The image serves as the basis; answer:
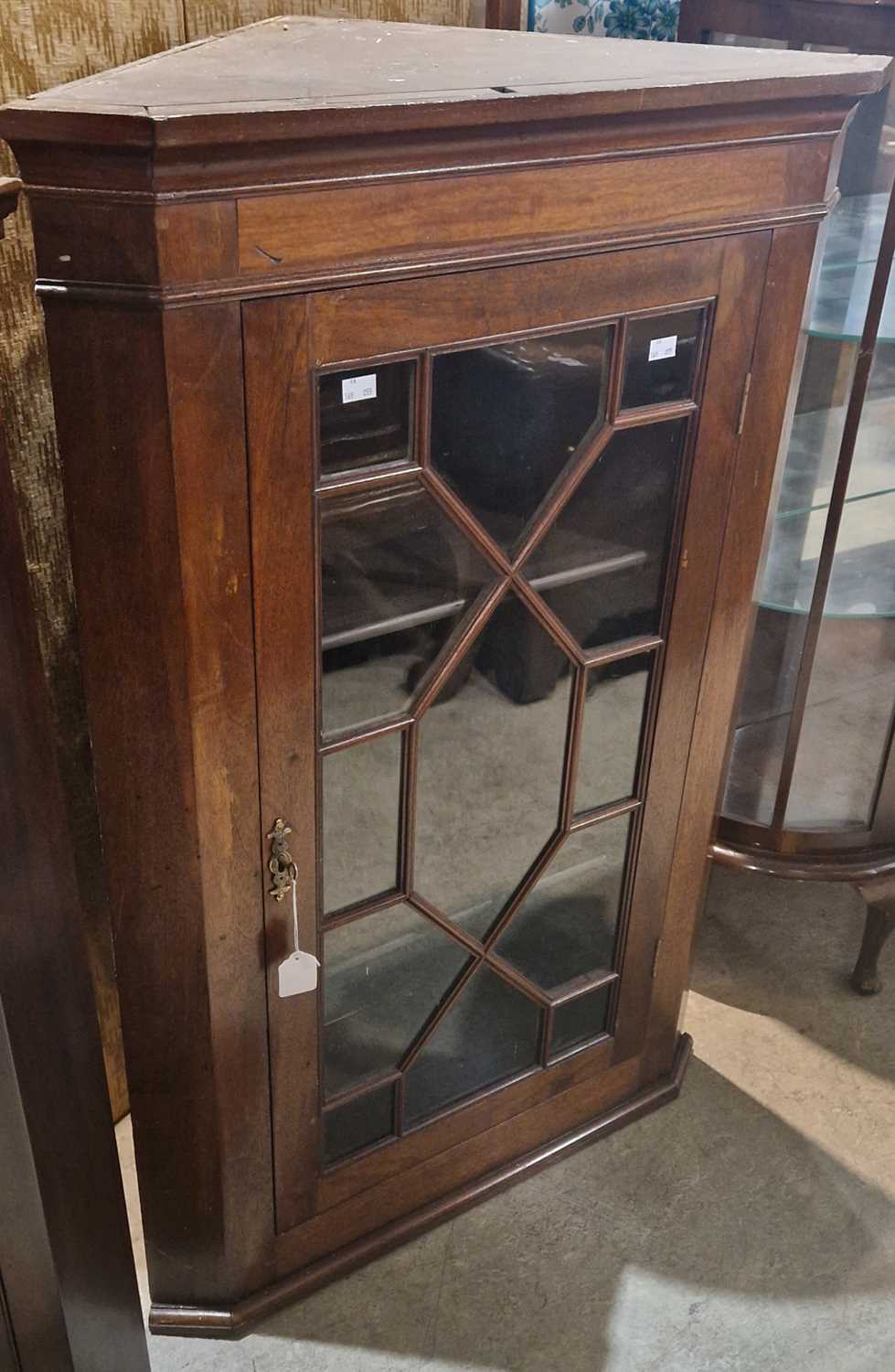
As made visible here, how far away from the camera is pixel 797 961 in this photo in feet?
6.03

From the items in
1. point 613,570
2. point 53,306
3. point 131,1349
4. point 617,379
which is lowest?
point 131,1349

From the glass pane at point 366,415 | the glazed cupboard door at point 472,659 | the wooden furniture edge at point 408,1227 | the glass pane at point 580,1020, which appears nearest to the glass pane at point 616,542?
the glazed cupboard door at point 472,659

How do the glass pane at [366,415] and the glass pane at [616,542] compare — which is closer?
the glass pane at [366,415]

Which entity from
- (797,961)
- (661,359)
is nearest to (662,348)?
(661,359)

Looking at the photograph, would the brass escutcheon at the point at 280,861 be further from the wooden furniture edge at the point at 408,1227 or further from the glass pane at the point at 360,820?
the wooden furniture edge at the point at 408,1227

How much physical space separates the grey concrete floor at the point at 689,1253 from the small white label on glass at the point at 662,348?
0.93 m

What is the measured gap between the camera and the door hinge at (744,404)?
115cm

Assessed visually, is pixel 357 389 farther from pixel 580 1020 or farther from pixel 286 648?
pixel 580 1020

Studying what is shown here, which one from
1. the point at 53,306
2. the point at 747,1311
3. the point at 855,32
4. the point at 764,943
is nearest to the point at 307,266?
the point at 53,306

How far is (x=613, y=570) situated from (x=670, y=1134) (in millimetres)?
757

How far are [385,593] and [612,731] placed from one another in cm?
33

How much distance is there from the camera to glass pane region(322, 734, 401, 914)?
110 centimetres

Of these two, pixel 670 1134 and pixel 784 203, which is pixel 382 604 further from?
pixel 670 1134

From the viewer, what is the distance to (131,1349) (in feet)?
3.77
